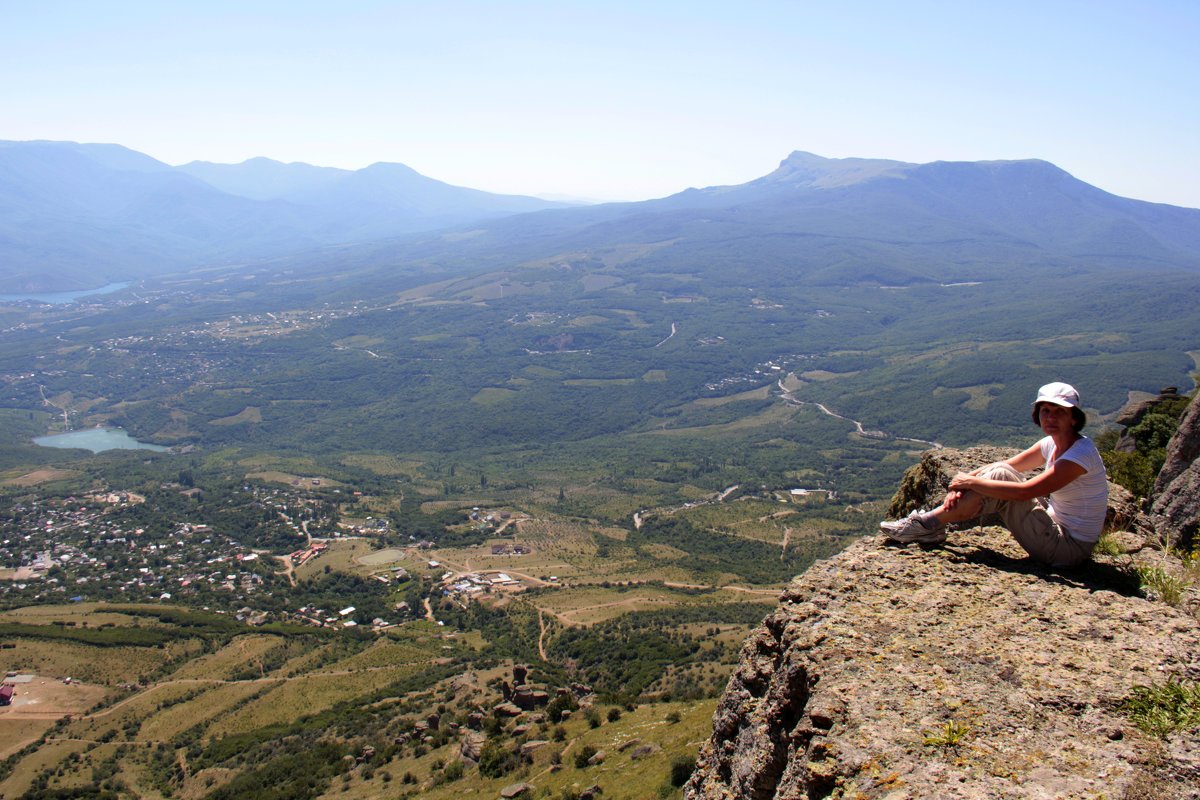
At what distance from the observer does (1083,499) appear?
21.8ft

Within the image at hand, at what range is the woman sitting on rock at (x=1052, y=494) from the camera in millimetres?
6719

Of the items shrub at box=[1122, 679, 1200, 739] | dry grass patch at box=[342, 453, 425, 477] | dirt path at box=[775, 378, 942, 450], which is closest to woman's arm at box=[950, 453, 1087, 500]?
shrub at box=[1122, 679, 1200, 739]

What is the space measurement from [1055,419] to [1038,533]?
1.16m

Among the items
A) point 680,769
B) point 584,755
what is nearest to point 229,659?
point 584,755

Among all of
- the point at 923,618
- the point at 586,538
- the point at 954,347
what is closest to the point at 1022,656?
the point at 923,618

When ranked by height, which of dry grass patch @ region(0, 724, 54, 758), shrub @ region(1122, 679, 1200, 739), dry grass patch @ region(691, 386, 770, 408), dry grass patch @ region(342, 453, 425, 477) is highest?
shrub @ region(1122, 679, 1200, 739)

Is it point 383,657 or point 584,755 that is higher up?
point 584,755

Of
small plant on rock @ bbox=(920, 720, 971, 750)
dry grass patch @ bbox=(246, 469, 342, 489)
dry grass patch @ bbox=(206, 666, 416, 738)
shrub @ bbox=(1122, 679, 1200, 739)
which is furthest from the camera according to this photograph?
dry grass patch @ bbox=(246, 469, 342, 489)

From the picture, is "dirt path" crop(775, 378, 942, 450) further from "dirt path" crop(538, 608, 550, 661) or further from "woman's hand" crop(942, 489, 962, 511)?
"woman's hand" crop(942, 489, 962, 511)

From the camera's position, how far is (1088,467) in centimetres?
675

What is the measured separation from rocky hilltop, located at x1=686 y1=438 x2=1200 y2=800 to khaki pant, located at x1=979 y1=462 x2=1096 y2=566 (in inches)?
6.6

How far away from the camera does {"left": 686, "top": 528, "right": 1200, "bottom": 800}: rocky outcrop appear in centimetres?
437

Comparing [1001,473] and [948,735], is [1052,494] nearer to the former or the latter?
[1001,473]

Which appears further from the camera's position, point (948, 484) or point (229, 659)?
point (229, 659)
